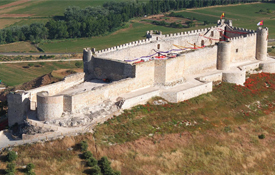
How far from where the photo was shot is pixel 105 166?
37219mm

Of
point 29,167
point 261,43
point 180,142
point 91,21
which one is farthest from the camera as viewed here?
point 91,21

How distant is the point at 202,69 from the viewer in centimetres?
5262

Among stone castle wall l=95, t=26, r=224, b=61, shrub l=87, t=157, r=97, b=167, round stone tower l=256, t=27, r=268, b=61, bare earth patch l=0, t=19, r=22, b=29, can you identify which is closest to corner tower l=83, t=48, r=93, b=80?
stone castle wall l=95, t=26, r=224, b=61

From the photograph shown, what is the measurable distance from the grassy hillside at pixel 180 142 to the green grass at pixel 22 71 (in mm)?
30814

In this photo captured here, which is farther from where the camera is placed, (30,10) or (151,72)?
(30,10)

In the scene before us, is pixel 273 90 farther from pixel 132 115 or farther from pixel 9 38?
pixel 9 38

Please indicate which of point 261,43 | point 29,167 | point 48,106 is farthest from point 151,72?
point 261,43

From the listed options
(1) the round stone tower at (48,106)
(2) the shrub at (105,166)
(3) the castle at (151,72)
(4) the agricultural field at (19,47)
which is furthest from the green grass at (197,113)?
(4) the agricultural field at (19,47)

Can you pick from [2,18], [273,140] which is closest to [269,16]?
[2,18]

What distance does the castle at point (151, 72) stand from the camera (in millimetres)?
42938

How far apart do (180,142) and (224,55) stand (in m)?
14.8

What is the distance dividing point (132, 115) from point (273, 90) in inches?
660

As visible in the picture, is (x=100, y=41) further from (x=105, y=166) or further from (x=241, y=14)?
(x=105, y=166)

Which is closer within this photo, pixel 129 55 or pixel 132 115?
pixel 132 115
